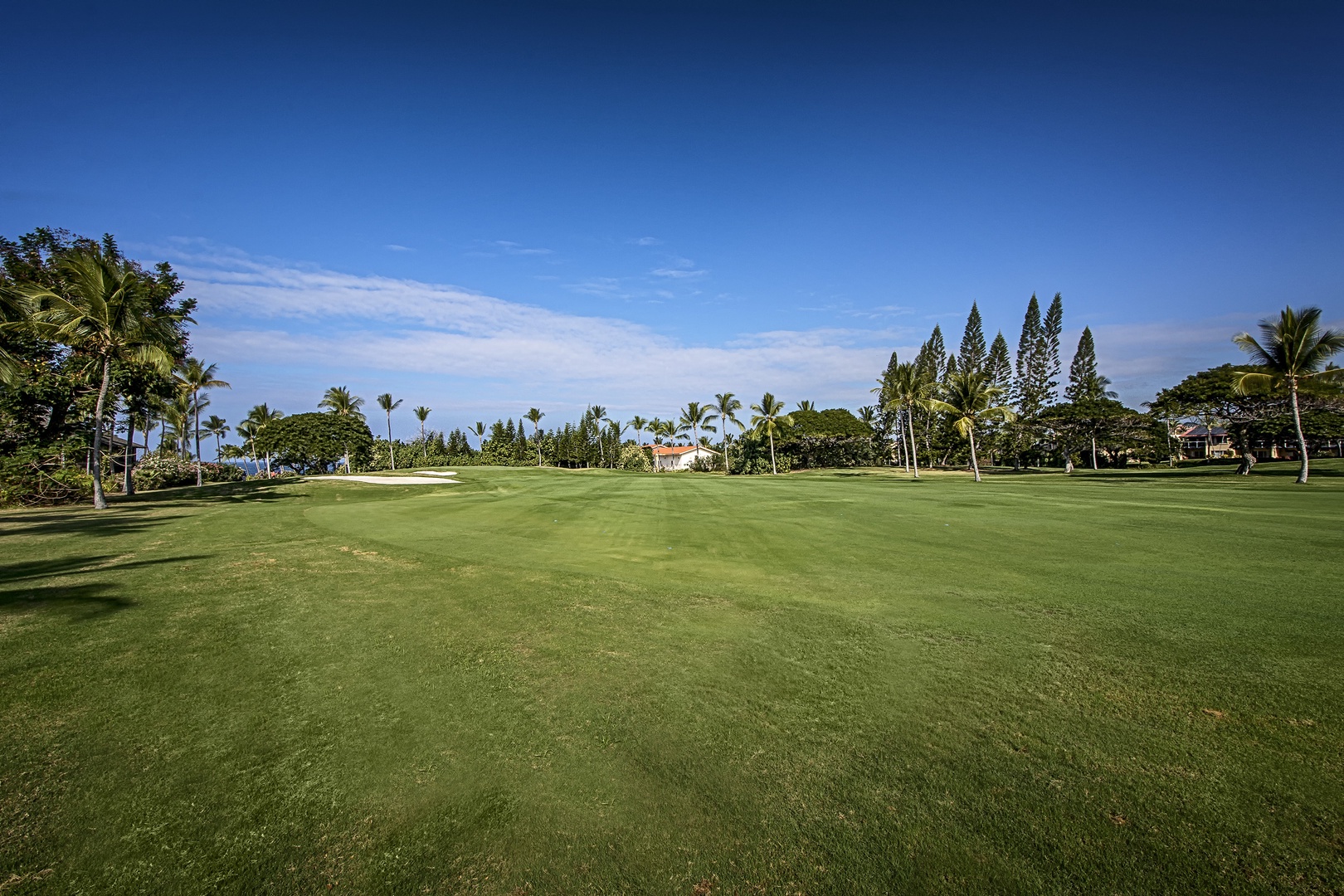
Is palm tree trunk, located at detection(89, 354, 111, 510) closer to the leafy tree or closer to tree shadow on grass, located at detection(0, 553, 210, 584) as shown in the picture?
tree shadow on grass, located at detection(0, 553, 210, 584)

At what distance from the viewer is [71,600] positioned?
6062 mm

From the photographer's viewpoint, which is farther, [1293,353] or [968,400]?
[968,400]

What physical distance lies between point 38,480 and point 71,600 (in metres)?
20.0

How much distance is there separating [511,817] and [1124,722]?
3.92m

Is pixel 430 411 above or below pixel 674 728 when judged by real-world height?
above

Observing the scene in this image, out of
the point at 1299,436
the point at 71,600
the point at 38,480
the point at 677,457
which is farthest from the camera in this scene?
the point at 677,457

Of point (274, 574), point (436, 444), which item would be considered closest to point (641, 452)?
point (436, 444)

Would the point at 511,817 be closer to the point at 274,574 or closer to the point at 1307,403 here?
the point at 274,574

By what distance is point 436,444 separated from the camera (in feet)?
313

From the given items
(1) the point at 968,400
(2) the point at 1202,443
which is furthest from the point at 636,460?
(2) the point at 1202,443

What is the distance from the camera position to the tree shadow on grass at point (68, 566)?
7.24 meters

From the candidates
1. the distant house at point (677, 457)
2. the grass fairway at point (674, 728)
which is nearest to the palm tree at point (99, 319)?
the grass fairway at point (674, 728)

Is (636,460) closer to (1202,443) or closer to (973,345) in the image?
(973,345)

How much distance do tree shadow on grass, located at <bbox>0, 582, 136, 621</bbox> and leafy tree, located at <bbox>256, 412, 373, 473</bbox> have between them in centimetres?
6490
